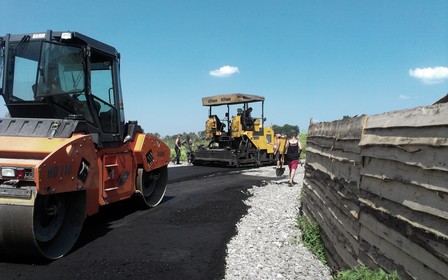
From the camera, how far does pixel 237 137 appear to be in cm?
1962

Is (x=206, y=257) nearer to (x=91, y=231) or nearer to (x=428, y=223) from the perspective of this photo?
(x=91, y=231)

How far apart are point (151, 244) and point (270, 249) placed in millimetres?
1740

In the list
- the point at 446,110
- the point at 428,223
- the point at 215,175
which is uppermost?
the point at 446,110

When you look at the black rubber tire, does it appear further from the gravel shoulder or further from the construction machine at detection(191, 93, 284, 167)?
the construction machine at detection(191, 93, 284, 167)

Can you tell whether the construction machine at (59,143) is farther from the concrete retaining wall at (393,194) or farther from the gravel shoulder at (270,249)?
the concrete retaining wall at (393,194)

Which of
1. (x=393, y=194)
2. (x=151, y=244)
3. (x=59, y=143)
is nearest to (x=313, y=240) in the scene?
(x=151, y=244)

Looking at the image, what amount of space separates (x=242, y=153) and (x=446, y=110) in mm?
16652

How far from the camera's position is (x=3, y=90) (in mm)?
6168

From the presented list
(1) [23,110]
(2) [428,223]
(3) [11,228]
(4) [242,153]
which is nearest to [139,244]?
(3) [11,228]

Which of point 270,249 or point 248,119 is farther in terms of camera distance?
point 248,119

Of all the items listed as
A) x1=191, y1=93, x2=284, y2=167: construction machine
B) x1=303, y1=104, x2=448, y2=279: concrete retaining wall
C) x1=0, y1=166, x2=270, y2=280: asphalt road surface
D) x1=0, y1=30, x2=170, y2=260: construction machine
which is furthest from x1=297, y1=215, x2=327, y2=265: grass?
x1=191, y1=93, x2=284, y2=167: construction machine

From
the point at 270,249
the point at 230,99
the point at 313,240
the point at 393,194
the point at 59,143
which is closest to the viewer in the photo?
the point at 393,194

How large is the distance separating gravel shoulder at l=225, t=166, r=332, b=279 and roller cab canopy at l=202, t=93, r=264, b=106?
34.1ft

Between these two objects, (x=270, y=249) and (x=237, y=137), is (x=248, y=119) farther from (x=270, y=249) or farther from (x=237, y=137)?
(x=270, y=249)
